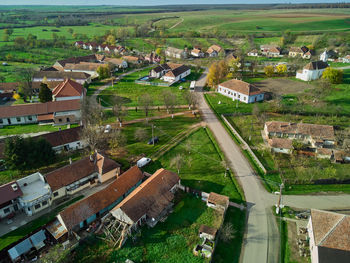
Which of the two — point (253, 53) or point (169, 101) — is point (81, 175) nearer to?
point (169, 101)

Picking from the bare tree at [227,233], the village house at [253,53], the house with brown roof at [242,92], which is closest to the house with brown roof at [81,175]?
the bare tree at [227,233]

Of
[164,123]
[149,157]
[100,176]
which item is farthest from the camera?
[164,123]

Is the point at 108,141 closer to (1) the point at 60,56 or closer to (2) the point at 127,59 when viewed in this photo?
(2) the point at 127,59

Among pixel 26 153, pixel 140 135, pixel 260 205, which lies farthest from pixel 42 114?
pixel 260 205

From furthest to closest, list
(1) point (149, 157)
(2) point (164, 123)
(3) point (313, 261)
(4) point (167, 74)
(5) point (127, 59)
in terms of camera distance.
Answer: (5) point (127, 59) → (4) point (167, 74) → (2) point (164, 123) → (1) point (149, 157) → (3) point (313, 261)

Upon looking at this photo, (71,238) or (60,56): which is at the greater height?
(60,56)

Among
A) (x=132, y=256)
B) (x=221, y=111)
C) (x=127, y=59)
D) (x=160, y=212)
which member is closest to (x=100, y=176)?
(x=160, y=212)

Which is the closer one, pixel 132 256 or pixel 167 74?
pixel 132 256

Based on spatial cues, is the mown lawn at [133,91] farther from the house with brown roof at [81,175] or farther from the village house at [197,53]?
the village house at [197,53]

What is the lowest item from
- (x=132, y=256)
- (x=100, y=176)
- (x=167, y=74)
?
(x=132, y=256)
